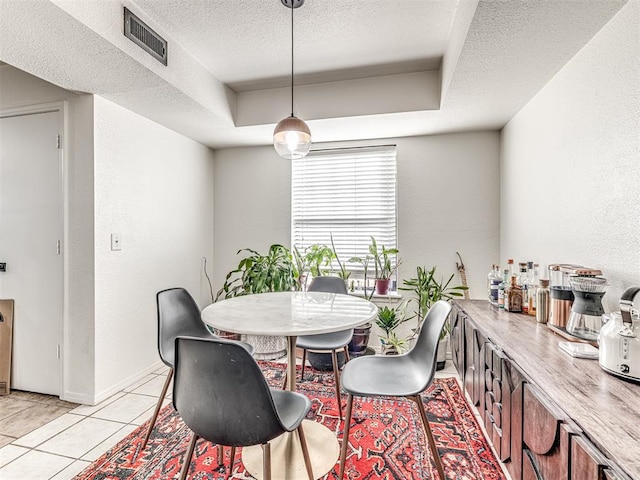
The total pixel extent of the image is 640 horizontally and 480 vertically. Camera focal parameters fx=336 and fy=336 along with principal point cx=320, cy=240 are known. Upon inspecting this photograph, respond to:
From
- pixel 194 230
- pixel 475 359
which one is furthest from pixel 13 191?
pixel 475 359

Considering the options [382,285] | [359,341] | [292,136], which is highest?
[292,136]

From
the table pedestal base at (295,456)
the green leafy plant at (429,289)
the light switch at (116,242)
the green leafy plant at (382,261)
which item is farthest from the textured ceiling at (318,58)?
the table pedestal base at (295,456)

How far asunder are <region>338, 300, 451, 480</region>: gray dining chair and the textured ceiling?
1.48 metres

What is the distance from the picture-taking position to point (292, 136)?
2078 mm

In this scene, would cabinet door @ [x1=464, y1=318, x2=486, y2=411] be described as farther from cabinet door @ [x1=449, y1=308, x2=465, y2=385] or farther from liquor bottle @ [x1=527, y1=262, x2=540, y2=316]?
liquor bottle @ [x1=527, y1=262, x2=540, y2=316]

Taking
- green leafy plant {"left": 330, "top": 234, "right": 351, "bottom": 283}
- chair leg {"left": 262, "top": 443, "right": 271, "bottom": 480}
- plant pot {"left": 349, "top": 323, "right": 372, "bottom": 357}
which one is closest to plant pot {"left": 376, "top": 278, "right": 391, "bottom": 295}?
green leafy plant {"left": 330, "top": 234, "right": 351, "bottom": 283}

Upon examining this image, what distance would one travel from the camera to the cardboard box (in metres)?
2.67

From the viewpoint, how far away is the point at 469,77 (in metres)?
2.18

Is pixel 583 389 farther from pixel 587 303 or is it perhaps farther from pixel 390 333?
pixel 390 333

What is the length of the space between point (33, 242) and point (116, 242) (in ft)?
2.09

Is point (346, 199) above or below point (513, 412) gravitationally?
above

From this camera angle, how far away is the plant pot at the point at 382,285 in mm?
3438

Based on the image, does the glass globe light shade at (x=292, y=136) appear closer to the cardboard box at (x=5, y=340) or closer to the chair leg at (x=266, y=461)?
the chair leg at (x=266, y=461)

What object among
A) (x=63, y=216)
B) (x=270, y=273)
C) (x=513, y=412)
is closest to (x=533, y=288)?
(x=513, y=412)
